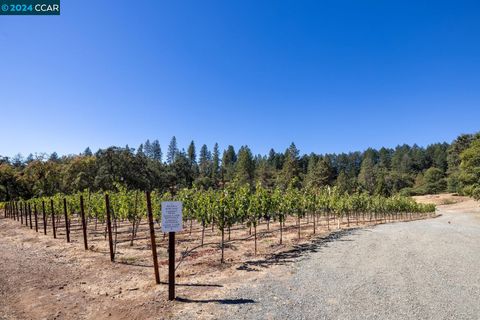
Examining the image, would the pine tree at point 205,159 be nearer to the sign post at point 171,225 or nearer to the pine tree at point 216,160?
the pine tree at point 216,160

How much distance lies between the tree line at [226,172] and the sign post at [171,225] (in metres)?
6.00

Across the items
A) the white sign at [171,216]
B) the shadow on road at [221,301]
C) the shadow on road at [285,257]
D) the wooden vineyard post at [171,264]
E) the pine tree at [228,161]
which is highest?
the pine tree at [228,161]

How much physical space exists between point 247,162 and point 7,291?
269 feet

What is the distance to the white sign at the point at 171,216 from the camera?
7.19 metres

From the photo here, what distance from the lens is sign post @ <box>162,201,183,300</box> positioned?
718 centimetres

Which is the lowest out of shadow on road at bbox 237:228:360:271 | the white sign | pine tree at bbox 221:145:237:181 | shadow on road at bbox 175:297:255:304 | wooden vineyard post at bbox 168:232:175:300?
shadow on road at bbox 237:228:360:271

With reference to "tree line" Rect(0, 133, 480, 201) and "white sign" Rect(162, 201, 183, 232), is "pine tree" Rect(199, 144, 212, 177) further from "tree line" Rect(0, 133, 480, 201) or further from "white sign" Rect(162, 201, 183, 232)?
"white sign" Rect(162, 201, 183, 232)

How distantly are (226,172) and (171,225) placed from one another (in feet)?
312

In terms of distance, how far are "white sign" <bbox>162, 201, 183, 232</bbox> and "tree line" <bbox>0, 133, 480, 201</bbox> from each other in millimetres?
5982

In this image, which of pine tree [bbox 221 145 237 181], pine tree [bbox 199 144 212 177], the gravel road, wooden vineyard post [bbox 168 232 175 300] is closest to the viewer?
the gravel road

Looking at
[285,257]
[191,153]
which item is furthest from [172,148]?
[285,257]

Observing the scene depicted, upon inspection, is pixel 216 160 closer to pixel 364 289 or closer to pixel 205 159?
pixel 205 159

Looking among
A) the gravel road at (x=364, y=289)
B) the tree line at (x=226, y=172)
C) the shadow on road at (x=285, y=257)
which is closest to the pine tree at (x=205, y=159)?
the tree line at (x=226, y=172)

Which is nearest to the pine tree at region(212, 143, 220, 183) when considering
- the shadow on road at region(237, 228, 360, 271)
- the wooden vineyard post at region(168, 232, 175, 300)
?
the shadow on road at region(237, 228, 360, 271)
